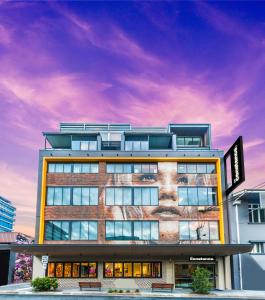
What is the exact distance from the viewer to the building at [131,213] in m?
47.0

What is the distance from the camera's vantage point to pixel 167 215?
49062mm

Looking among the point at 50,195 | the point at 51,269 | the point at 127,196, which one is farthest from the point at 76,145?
the point at 51,269

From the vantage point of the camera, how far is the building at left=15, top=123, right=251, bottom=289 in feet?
154

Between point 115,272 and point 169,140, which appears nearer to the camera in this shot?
point 115,272

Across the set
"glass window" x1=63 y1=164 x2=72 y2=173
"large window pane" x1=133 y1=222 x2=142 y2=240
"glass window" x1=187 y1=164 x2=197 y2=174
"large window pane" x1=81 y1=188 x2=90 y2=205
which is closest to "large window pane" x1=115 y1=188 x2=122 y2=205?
"large window pane" x1=133 y1=222 x2=142 y2=240

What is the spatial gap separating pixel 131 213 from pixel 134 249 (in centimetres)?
636

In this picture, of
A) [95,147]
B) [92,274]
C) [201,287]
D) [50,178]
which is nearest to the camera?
[201,287]

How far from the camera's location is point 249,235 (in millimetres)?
48750

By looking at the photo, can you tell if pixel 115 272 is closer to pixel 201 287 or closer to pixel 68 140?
pixel 201 287

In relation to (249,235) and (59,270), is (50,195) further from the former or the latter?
(249,235)

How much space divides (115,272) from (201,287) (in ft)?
41.0

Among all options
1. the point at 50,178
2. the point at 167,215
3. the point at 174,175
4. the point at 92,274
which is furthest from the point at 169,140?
the point at 92,274

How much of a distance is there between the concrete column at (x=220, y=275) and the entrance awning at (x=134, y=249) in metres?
1.36

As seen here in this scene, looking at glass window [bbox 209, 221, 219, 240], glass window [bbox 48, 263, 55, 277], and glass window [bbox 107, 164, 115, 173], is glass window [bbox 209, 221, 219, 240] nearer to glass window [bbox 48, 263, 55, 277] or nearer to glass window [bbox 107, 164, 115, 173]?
glass window [bbox 107, 164, 115, 173]
